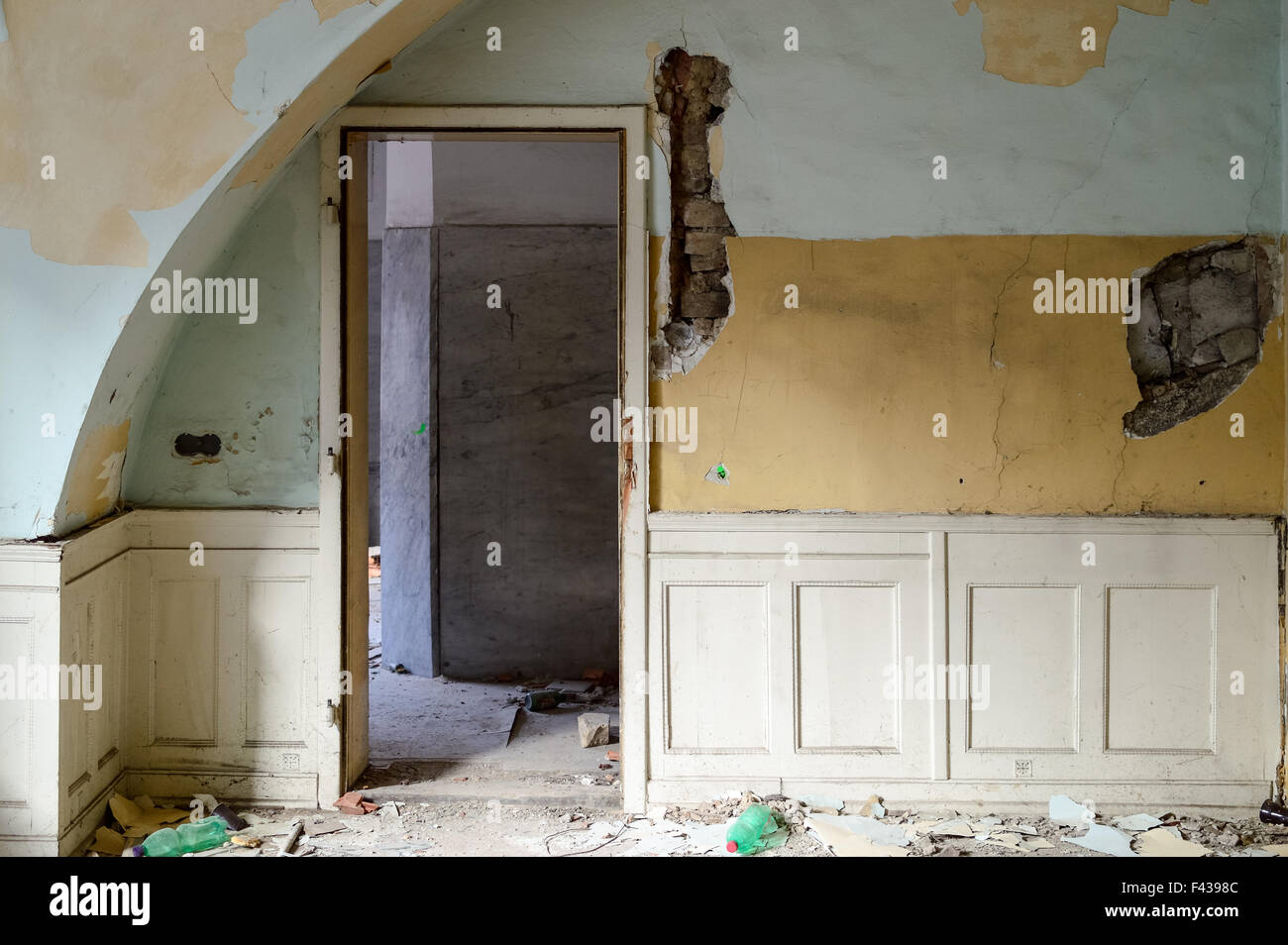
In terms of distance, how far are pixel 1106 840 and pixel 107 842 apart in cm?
340

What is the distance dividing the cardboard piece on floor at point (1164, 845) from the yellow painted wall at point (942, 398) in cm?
113

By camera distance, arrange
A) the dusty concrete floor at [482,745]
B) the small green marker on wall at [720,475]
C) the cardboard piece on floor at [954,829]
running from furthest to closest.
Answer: the dusty concrete floor at [482,745], the small green marker on wall at [720,475], the cardboard piece on floor at [954,829]

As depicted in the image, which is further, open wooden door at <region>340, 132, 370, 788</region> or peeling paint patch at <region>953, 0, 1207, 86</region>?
open wooden door at <region>340, 132, 370, 788</region>

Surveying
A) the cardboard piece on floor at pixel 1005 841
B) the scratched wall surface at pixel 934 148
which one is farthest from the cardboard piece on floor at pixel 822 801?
the scratched wall surface at pixel 934 148

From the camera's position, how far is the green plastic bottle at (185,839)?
379 cm

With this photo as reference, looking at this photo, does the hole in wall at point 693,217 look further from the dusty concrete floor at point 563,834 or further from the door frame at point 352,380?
the dusty concrete floor at point 563,834

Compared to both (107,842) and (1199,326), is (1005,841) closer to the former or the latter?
(1199,326)

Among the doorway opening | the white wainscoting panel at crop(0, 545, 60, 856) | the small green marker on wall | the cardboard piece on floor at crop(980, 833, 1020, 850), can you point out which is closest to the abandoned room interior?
the small green marker on wall

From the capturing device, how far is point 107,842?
3.90 metres

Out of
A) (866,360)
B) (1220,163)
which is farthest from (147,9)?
(1220,163)

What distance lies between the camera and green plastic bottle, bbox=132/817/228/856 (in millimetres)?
3795

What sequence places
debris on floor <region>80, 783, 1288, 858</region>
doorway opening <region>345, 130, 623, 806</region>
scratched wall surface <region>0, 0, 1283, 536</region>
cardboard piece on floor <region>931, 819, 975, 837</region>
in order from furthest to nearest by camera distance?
doorway opening <region>345, 130, 623, 806</region> → scratched wall surface <region>0, 0, 1283, 536</region> → cardboard piece on floor <region>931, 819, 975, 837</region> → debris on floor <region>80, 783, 1288, 858</region>

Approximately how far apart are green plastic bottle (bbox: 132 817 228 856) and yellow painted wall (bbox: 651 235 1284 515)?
1.98 meters

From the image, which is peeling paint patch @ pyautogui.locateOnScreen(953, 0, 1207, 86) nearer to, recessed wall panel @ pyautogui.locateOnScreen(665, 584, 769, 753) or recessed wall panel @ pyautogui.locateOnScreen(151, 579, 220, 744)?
recessed wall panel @ pyautogui.locateOnScreen(665, 584, 769, 753)
